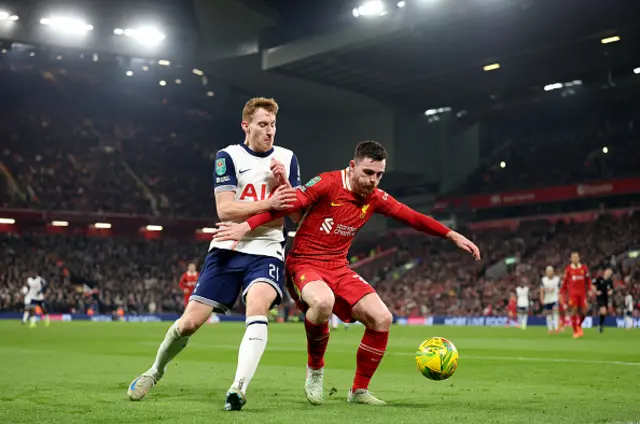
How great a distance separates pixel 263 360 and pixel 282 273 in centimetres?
698

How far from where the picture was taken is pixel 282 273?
7.24 metres

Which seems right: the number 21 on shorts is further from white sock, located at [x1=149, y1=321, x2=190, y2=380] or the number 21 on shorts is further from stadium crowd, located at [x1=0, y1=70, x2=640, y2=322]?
stadium crowd, located at [x1=0, y1=70, x2=640, y2=322]

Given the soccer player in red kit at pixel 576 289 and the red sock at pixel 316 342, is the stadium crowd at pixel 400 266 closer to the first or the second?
the soccer player in red kit at pixel 576 289

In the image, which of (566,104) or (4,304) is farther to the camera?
(566,104)

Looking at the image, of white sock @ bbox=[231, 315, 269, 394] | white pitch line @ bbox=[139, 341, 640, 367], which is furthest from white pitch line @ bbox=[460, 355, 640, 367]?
white sock @ bbox=[231, 315, 269, 394]

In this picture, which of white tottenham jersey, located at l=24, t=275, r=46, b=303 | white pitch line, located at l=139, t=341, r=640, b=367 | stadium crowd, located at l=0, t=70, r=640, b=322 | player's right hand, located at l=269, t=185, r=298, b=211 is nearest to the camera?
player's right hand, located at l=269, t=185, r=298, b=211

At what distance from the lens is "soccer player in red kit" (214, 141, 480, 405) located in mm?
7301

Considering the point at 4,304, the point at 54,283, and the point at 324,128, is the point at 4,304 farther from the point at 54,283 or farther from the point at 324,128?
the point at 324,128

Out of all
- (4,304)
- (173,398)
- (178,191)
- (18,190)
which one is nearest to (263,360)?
(173,398)

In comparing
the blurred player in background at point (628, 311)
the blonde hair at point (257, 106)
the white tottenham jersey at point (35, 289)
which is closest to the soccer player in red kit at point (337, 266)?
the blonde hair at point (257, 106)

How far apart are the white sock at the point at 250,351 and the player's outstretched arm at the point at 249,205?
86 cm

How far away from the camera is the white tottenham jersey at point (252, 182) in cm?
722

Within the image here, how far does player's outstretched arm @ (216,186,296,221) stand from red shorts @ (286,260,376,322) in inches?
28.0

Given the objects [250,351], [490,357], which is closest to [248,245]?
[250,351]
